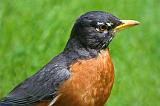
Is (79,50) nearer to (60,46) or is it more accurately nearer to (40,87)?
(40,87)

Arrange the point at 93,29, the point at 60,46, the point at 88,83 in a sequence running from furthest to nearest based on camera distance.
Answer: the point at 60,46
the point at 93,29
the point at 88,83

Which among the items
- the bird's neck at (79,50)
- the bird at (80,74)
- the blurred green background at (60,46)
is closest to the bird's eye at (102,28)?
the bird at (80,74)

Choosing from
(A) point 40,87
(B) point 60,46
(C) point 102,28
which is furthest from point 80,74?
(B) point 60,46

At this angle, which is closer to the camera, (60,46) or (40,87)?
(40,87)

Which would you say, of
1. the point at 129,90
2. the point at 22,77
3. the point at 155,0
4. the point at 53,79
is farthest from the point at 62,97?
the point at 155,0

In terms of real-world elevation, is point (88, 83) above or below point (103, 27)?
below

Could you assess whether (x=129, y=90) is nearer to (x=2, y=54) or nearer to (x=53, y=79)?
(x=2, y=54)

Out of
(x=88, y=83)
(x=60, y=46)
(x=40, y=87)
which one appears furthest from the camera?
(x=60, y=46)
